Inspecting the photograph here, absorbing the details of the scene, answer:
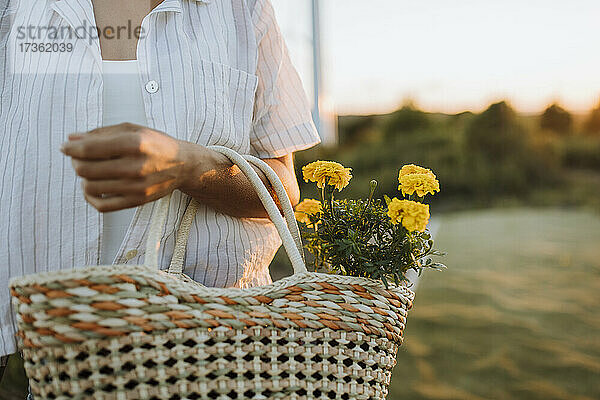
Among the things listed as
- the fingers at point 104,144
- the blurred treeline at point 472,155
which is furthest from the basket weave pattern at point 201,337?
the blurred treeline at point 472,155

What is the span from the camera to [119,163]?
1.55ft

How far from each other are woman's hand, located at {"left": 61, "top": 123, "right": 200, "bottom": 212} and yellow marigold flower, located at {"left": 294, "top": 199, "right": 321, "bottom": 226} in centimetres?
28

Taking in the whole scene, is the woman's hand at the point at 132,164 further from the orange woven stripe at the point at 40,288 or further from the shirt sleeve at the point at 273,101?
the shirt sleeve at the point at 273,101

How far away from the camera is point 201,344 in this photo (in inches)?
20.8

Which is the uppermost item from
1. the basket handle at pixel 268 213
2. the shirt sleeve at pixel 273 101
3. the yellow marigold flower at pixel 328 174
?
the shirt sleeve at pixel 273 101

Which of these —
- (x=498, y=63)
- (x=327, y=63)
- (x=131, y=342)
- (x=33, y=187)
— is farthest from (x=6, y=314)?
(x=498, y=63)

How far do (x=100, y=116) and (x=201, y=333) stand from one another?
12.1 inches

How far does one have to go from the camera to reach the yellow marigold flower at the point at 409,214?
25.0 inches

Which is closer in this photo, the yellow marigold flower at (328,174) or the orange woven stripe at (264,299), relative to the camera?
the orange woven stripe at (264,299)

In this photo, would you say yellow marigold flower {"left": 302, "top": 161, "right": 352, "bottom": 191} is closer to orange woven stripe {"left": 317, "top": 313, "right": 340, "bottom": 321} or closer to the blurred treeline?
orange woven stripe {"left": 317, "top": 313, "right": 340, "bottom": 321}

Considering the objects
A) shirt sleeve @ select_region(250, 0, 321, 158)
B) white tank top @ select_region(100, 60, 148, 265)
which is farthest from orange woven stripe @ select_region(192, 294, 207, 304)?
shirt sleeve @ select_region(250, 0, 321, 158)

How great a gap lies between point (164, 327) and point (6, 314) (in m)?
0.30

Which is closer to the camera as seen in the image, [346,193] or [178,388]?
[178,388]

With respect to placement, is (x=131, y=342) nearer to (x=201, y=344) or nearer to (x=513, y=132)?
(x=201, y=344)
